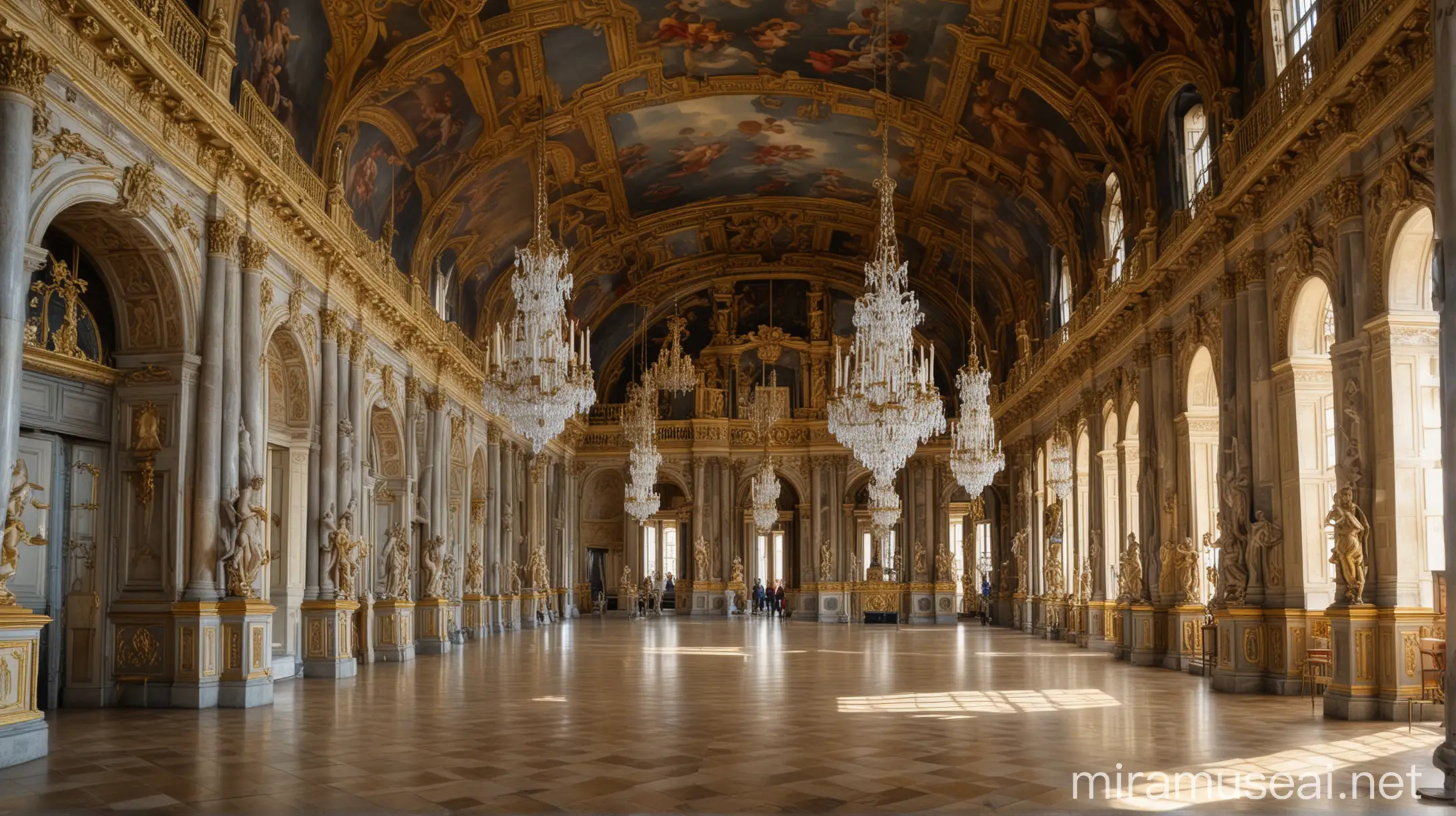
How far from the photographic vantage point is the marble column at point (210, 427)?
1379 cm

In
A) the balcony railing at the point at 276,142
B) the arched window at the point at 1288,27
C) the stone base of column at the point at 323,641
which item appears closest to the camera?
the arched window at the point at 1288,27

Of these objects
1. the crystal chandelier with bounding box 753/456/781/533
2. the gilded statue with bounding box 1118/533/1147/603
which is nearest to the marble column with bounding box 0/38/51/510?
the gilded statue with bounding box 1118/533/1147/603

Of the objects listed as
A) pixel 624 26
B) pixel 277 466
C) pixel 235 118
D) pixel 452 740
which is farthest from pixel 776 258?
pixel 452 740

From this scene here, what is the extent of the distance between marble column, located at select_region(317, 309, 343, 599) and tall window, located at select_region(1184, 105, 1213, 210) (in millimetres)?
13400

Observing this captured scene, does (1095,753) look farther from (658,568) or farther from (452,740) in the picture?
(658,568)

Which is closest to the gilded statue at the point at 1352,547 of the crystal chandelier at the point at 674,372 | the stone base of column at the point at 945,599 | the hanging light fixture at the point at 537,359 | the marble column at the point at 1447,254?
the marble column at the point at 1447,254

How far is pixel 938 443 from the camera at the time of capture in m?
40.6

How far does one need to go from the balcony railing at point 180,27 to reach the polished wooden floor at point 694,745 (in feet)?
23.1

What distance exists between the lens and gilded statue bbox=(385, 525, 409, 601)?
854 inches

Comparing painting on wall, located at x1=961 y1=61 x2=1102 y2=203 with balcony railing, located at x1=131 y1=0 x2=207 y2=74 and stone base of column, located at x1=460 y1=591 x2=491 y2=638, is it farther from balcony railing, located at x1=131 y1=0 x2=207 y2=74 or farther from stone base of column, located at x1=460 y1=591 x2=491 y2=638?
stone base of column, located at x1=460 y1=591 x2=491 y2=638

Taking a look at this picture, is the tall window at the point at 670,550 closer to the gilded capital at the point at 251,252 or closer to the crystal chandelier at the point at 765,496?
the crystal chandelier at the point at 765,496

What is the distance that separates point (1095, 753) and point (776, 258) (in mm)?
30395

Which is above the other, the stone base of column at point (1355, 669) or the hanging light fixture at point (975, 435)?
the hanging light fixture at point (975, 435)

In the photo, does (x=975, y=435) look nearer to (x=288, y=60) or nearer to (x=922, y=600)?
(x=288, y=60)
